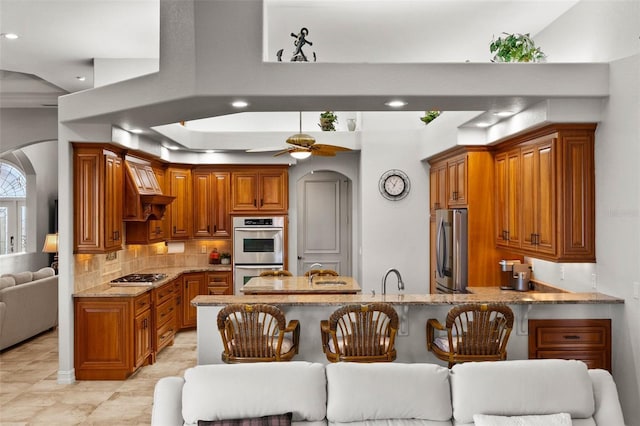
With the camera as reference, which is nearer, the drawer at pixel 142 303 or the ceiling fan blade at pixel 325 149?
the drawer at pixel 142 303

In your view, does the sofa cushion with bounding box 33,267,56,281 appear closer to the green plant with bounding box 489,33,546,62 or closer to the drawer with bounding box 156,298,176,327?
the drawer with bounding box 156,298,176,327

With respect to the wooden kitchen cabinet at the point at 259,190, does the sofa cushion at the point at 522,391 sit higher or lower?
lower

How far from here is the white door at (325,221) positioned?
940cm

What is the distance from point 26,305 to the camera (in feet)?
22.8

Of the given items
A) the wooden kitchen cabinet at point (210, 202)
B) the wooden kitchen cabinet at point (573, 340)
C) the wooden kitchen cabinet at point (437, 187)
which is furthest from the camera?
the wooden kitchen cabinet at point (210, 202)

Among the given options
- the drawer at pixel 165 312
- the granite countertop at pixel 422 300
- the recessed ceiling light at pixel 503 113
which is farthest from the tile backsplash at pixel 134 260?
the recessed ceiling light at pixel 503 113

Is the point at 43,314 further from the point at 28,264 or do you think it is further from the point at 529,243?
the point at 529,243

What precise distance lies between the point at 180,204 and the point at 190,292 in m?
1.33

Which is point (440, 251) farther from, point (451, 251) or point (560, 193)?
point (560, 193)

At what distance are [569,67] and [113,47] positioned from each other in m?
4.47

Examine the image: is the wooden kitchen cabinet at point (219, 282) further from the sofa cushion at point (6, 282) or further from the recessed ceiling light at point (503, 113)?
the recessed ceiling light at point (503, 113)

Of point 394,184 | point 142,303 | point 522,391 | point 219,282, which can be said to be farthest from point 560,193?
point 219,282

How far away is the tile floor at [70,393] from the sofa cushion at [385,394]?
2353mm

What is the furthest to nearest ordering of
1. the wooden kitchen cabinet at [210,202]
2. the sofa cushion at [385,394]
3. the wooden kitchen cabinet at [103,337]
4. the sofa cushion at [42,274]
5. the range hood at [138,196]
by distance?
the wooden kitchen cabinet at [210,202], the sofa cushion at [42,274], the range hood at [138,196], the wooden kitchen cabinet at [103,337], the sofa cushion at [385,394]
